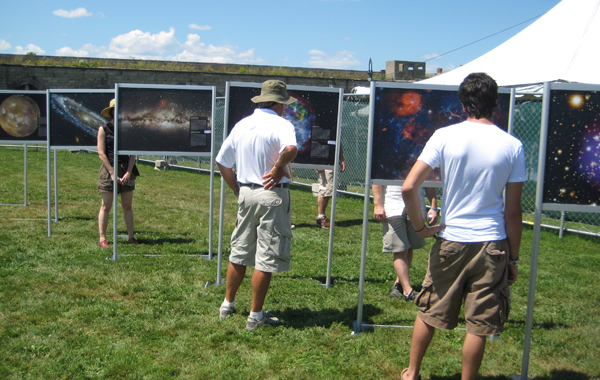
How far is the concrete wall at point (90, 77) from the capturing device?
3212cm

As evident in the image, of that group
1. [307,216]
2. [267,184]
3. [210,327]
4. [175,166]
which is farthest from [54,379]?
[175,166]

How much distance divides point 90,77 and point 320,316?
33.8m

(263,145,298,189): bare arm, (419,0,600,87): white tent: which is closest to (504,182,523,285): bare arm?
(263,145,298,189): bare arm

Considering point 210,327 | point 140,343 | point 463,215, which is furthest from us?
point 210,327

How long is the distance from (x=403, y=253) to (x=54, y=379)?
2.93 m

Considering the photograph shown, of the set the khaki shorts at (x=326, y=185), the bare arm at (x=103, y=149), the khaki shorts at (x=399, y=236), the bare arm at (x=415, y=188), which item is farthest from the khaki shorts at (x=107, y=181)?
the bare arm at (x=415, y=188)

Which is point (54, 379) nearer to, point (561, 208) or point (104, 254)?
point (104, 254)

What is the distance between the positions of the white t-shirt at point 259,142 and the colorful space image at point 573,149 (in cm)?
174

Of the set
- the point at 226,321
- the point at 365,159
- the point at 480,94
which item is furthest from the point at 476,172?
the point at 365,159

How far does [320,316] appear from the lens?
4047mm

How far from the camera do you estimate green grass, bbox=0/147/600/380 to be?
317cm

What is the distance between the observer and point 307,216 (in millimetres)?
8742

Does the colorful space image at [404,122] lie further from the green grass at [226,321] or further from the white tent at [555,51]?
the white tent at [555,51]

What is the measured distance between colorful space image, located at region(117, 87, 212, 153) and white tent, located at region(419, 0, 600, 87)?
6.97m
